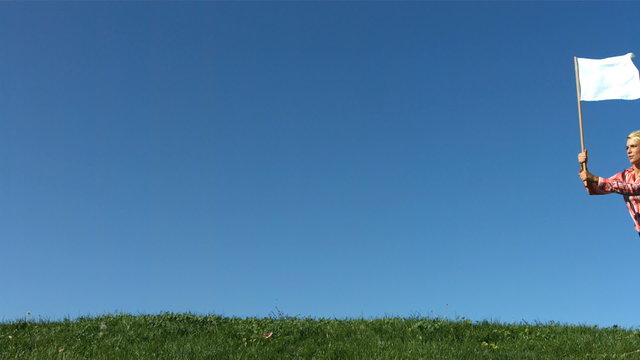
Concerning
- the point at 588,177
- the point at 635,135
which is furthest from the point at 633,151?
the point at 588,177

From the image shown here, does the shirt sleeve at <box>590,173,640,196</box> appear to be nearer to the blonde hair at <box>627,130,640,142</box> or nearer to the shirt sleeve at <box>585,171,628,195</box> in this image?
the shirt sleeve at <box>585,171,628,195</box>

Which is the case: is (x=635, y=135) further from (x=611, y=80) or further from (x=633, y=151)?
(x=611, y=80)

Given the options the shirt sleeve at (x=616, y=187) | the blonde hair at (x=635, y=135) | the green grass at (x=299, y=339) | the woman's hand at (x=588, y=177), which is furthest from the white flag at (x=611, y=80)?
the green grass at (x=299, y=339)

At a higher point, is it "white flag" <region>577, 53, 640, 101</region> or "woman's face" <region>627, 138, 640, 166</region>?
"white flag" <region>577, 53, 640, 101</region>

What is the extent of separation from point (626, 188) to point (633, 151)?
590mm

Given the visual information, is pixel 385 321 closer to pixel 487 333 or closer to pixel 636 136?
pixel 487 333

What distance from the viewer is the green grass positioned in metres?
11.2

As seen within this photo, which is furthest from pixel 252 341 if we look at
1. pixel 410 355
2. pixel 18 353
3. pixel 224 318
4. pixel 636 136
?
pixel 636 136

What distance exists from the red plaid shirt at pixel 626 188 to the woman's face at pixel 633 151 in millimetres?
287

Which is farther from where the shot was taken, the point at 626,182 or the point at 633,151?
the point at 626,182

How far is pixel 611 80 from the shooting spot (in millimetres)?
11367

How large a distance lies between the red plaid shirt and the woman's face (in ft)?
0.94

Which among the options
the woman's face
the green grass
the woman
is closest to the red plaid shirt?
the woman

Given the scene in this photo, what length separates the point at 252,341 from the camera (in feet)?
40.1
